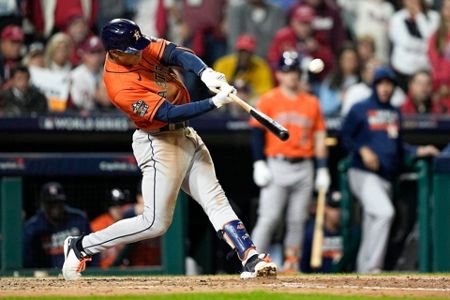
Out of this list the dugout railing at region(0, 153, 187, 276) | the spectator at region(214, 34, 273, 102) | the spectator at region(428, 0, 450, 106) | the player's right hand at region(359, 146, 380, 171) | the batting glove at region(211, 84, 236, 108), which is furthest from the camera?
the spectator at region(428, 0, 450, 106)

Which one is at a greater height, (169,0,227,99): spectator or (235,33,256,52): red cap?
(169,0,227,99): spectator

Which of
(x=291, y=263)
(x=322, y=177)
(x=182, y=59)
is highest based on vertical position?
(x=182, y=59)

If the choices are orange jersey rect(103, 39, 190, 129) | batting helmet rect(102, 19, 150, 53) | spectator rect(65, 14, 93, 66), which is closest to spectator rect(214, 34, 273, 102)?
spectator rect(65, 14, 93, 66)

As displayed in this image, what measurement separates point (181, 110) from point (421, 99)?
5.69 meters

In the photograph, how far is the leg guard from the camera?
7.10 m

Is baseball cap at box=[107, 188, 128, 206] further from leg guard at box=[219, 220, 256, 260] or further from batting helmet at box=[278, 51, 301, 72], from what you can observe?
leg guard at box=[219, 220, 256, 260]

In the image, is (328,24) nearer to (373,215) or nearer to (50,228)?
(373,215)

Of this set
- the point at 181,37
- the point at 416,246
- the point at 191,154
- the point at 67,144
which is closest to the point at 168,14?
the point at 181,37

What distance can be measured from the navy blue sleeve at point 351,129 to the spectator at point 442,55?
6.58ft

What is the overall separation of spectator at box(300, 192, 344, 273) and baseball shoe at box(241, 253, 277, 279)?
3.92 meters

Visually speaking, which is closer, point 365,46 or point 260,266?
point 260,266

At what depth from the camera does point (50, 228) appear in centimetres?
1004

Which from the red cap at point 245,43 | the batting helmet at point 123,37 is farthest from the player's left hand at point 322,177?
the batting helmet at point 123,37

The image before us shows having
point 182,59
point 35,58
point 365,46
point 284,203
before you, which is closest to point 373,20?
point 365,46
